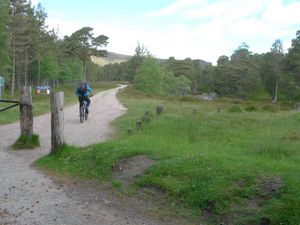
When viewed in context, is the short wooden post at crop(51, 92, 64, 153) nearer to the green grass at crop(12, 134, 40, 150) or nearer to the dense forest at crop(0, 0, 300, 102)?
the green grass at crop(12, 134, 40, 150)

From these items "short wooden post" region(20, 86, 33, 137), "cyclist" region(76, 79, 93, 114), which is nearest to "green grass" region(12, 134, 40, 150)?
"short wooden post" region(20, 86, 33, 137)

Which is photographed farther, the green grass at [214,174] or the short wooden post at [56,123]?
the short wooden post at [56,123]

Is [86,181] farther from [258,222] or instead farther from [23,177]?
[258,222]

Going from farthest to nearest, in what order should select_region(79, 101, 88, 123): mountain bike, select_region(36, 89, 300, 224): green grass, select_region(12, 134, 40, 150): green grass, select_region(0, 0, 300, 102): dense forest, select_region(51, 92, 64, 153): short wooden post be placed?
select_region(0, 0, 300, 102): dense forest
select_region(79, 101, 88, 123): mountain bike
select_region(12, 134, 40, 150): green grass
select_region(51, 92, 64, 153): short wooden post
select_region(36, 89, 300, 224): green grass

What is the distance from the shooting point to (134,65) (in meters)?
104

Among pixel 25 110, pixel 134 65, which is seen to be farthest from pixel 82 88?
pixel 134 65

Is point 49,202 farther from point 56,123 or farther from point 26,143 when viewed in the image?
point 26,143

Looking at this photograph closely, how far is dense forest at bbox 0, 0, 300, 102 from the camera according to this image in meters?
51.1

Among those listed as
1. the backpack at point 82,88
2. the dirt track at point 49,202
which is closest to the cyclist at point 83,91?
the backpack at point 82,88

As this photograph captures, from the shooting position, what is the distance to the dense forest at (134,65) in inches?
2012

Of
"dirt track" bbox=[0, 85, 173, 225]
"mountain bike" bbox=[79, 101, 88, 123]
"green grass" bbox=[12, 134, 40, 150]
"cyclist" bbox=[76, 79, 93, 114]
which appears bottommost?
"dirt track" bbox=[0, 85, 173, 225]

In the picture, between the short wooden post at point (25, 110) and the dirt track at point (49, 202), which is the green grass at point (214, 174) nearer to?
the dirt track at point (49, 202)

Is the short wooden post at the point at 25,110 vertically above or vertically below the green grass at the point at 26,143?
above

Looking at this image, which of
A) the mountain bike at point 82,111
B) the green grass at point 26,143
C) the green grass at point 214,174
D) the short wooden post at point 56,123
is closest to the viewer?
the green grass at point 214,174
